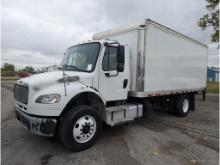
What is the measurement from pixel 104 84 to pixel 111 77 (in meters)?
0.31

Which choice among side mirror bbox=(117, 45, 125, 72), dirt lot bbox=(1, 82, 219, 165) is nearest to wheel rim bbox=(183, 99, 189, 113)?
dirt lot bbox=(1, 82, 219, 165)

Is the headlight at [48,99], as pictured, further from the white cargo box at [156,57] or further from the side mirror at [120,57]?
the white cargo box at [156,57]

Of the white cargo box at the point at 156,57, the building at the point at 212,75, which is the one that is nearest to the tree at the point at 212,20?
the white cargo box at the point at 156,57

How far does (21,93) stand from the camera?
442cm

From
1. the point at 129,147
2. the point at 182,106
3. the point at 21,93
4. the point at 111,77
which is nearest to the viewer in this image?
the point at 21,93

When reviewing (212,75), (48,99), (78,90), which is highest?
(212,75)

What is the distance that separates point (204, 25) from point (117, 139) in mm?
12539

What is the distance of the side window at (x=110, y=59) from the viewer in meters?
4.98

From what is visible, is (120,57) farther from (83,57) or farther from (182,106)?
(182,106)

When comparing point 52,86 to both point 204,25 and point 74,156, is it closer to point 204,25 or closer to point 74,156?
point 74,156

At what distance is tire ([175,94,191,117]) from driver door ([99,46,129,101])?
11.5ft

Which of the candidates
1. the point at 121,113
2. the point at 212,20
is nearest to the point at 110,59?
the point at 121,113

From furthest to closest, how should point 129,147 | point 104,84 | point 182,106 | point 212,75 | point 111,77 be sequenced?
point 212,75, point 182,106, point 111,77, point 104,84, point 129,147

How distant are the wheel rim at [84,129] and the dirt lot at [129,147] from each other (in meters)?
0.30
